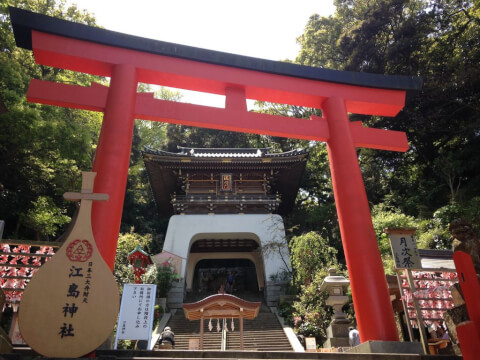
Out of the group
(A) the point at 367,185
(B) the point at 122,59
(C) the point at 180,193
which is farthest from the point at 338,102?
(A) the point at 367,185

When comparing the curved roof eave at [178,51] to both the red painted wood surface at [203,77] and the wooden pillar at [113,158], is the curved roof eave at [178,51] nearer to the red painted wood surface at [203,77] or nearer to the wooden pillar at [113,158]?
the red painted wood surface at [203,77]

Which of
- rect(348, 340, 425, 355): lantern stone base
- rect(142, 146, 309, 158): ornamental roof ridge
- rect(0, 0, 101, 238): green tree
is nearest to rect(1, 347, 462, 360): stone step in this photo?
rect(348, 340, 425, 355): lantern stone base

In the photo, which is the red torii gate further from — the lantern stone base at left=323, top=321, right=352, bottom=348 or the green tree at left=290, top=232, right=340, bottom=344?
the green tree at left=290, top=232, right=340, bottom=344

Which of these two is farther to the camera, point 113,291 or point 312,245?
point 312,245

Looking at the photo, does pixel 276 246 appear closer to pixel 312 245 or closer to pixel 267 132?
pixel 312 245

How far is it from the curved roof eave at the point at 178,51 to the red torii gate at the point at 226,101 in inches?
0.6

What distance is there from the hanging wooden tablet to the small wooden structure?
4450mm

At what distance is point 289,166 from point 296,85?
10.3 meters

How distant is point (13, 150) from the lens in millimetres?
10844

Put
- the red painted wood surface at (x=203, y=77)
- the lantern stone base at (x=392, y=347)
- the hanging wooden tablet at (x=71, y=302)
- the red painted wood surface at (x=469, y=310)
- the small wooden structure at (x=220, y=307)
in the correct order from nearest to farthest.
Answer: the red painted wood surface at (x=469, y=310) < the hanging wooden tablet at (x=71, y=302) < the lantern stone base at (x=392, y=347) < the red painted wood surface at (x=203, y=77) < the small wooden structure at (x=220, y=307)

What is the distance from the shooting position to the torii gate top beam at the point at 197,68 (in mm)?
4977

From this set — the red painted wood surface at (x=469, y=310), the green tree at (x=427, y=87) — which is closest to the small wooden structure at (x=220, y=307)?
the red painted wood surface at (x=469, y=310)

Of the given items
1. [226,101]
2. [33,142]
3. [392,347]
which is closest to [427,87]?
[226,101]

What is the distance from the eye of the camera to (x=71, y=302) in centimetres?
302
